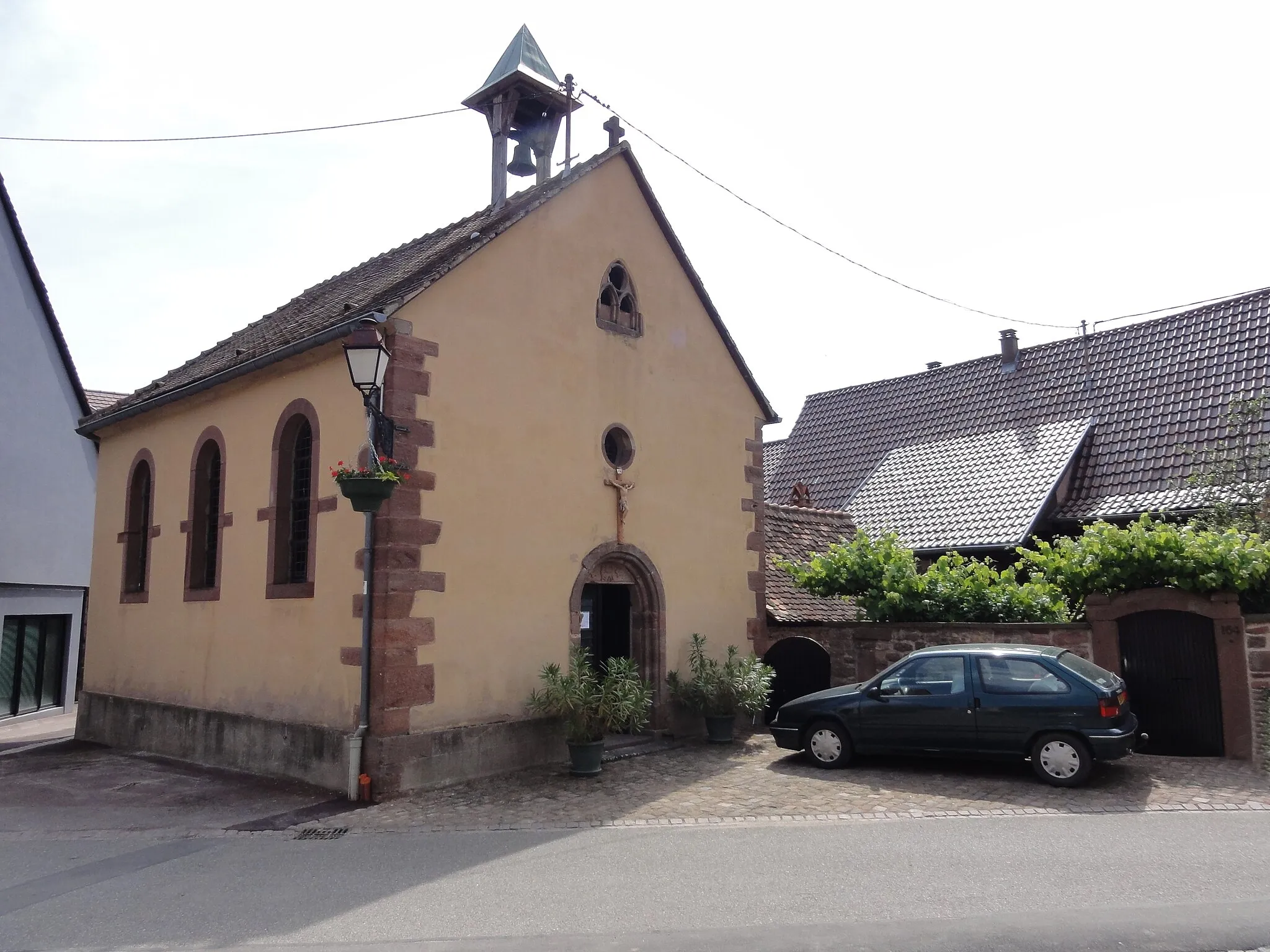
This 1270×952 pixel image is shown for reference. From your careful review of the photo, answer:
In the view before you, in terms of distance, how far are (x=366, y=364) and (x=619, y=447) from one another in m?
4.42

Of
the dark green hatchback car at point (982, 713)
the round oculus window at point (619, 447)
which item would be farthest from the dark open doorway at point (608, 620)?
the dark green hatchback car at point (982, 713)

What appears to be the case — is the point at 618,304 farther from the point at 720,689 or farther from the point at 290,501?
the point at 720,689

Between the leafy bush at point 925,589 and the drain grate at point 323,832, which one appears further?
the leafy bush at point 925,589

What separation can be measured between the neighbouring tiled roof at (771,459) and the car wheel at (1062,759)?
638 inches

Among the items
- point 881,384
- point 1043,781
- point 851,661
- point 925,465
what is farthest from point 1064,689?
point 881,384

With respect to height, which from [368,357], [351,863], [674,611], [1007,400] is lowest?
[351,863]

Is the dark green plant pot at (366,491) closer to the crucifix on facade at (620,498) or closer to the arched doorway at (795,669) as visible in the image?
the crucifix on facade at (620,498)

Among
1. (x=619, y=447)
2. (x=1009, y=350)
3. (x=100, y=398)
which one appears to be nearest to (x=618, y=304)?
(x=619, y=447)

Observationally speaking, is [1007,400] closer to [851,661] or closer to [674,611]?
[851,661]

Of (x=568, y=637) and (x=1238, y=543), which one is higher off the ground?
(x=1238, y=543)

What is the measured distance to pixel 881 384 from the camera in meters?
27.0

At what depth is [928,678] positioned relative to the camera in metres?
10.8

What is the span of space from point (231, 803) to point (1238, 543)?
1150cm

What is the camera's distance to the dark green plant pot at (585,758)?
10.8 meters
